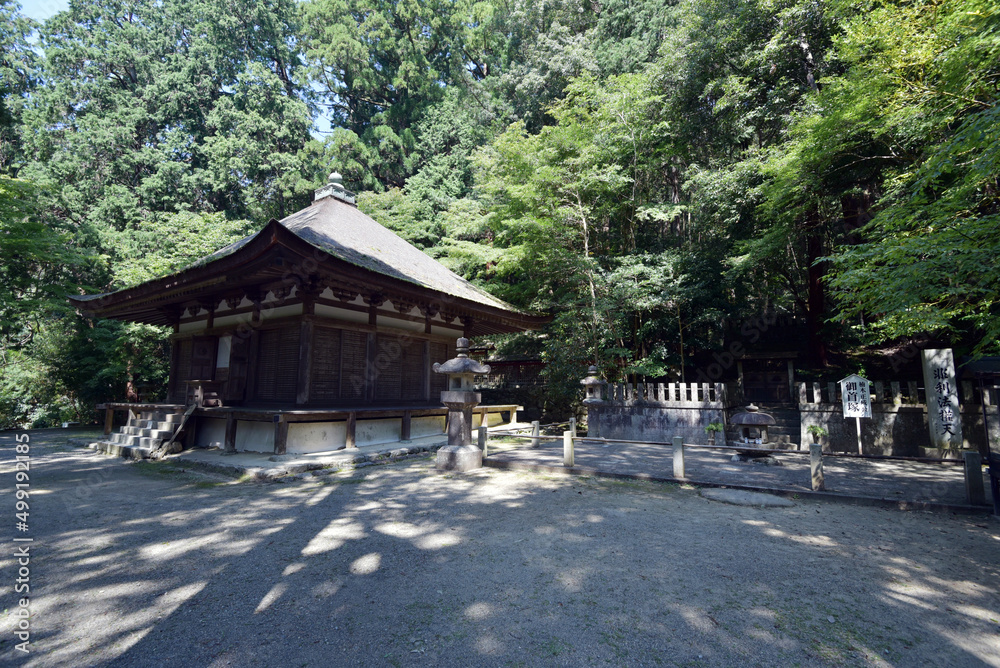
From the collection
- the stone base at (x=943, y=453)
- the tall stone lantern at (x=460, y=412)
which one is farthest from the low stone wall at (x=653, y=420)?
the tall stone lantern at (x=460, y=412)

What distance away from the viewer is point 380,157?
27719mm

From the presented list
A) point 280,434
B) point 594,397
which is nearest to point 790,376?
point 594,397

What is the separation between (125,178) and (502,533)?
3014 cm

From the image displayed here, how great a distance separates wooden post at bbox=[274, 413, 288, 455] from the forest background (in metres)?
8.73

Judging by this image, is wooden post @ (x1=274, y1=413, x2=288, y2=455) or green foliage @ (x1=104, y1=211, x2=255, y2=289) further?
green foliage @ (x1=104, y1=211, x2=255, y2=289)

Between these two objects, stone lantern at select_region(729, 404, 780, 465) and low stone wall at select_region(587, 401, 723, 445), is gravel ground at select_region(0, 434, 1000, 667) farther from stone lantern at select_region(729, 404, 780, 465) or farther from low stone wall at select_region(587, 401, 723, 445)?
low stone wall at select_region(587, 401, 723, 445)

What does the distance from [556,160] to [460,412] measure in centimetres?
1082

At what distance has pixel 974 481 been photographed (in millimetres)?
5133

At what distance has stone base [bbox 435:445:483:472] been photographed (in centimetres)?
759

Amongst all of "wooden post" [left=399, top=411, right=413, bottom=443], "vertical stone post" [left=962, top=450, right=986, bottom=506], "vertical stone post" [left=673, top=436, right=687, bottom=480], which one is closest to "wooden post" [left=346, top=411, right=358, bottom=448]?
"wooden post" [left=399, top=411, right=413, bottom=443]

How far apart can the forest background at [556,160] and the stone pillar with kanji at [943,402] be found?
1061 mm

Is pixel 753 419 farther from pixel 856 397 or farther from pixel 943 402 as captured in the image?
pixel 943 402

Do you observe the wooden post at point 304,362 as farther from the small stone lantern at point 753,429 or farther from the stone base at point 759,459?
the stone base at point 759,459

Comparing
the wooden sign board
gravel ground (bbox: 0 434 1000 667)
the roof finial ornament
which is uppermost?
the roof finial ornament
